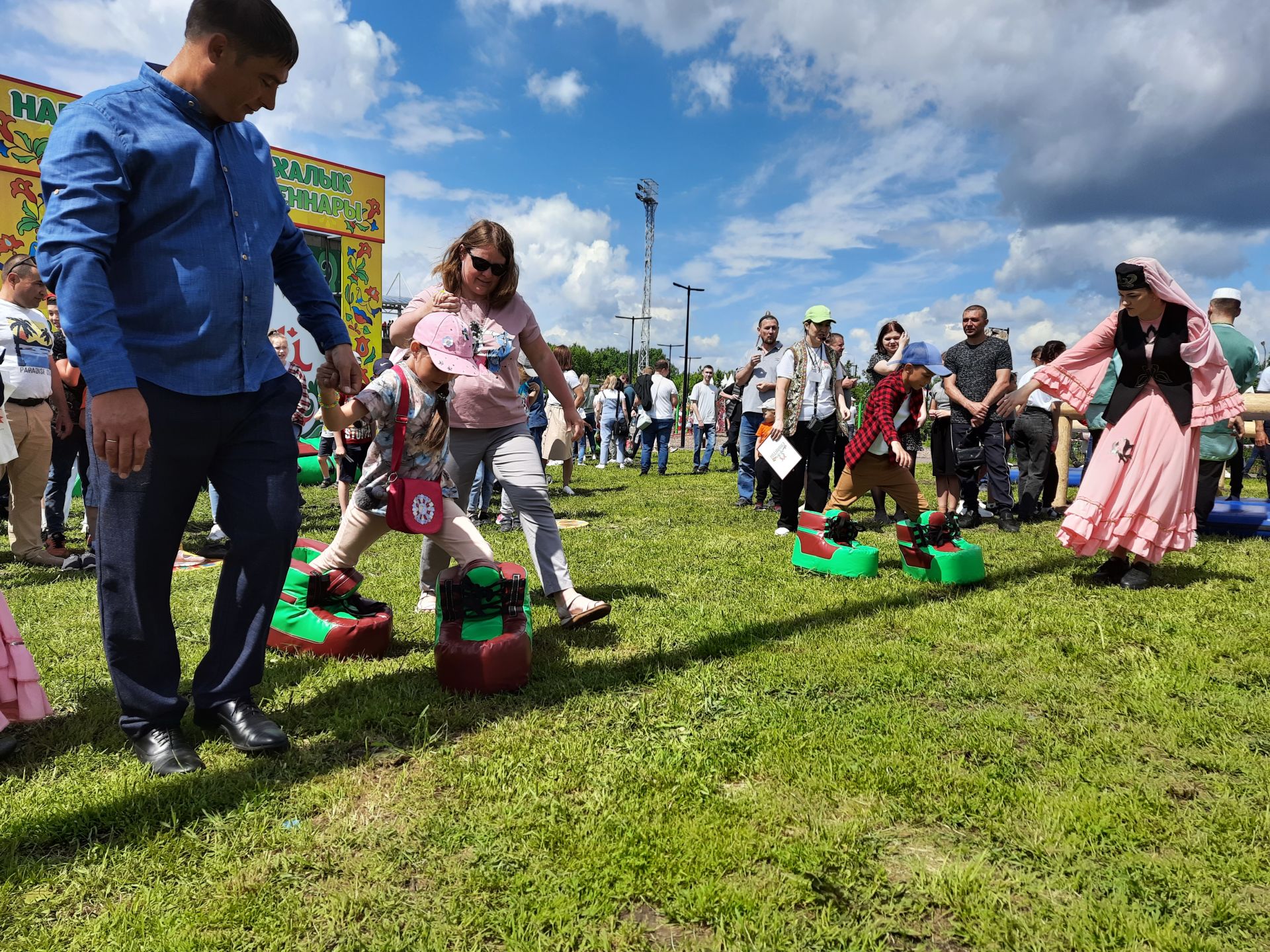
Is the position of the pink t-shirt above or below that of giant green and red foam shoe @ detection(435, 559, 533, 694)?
above

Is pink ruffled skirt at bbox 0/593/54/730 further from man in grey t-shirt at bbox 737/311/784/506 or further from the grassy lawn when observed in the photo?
man in grey t-shirt at bbox 737/311/784/506

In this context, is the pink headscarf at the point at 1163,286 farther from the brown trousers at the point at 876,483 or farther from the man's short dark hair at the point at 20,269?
the man's short dark hair at the point at 20,269

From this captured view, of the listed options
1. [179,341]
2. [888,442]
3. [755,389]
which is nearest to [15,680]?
[179,341]

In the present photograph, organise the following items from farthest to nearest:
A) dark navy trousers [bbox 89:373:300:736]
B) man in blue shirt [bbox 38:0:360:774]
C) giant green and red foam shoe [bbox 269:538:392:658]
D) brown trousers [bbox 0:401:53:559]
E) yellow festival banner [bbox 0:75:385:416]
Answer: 1. yellow festival banner [bbox 0:75:385:416]
2. brown trousers [bbox 0:401:53:559]
3. giant green and red foam shoe [bbox 269:538:392:658]
4. dark navy trousers [bbox 89:373:300:736]
5. man in blue shirt [bbox 38:0:360:774]

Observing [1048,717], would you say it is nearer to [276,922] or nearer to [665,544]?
[276,922]

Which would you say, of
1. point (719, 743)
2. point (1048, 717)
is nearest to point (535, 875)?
point (719, 743)

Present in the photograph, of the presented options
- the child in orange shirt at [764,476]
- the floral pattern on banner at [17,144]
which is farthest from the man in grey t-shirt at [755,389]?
the floral pattern on banner at [17,144]

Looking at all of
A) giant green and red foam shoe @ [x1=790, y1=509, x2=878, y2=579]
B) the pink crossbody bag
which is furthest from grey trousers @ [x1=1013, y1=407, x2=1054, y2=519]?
the pink crossbody bag

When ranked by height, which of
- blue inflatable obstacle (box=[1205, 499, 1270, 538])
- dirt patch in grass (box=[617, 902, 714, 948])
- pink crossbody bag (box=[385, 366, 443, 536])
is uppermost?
pink crossbody bag (box=[385, 366, 443, 536])

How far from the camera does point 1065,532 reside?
5535 millimetres

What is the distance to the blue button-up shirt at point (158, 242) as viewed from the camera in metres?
2.24

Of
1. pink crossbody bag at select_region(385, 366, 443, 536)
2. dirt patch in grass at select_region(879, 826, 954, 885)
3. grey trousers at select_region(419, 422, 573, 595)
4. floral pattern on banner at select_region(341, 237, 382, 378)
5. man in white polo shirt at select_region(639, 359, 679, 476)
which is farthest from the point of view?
floral pattern on banner at select_region(341, 237, 382, 378)

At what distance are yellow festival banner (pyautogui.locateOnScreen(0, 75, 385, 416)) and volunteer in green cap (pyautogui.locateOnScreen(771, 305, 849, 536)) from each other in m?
7.49

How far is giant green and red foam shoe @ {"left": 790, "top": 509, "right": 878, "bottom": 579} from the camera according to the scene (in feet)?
18.9
